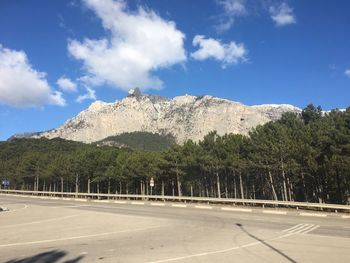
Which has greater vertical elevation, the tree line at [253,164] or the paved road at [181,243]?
the tree line at [253,164]

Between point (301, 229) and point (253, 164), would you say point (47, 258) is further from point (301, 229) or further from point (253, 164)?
point (253, 164)

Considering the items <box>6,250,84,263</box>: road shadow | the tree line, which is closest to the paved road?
<box>6,250,84,263</box>: road shadow

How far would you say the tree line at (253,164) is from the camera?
47688 mm

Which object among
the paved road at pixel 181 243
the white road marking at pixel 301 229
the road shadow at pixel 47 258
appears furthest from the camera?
the white road marking at pixel 301 229

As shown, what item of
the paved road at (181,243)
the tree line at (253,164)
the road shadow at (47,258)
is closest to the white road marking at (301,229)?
the paved road at (181,243)

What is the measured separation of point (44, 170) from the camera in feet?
335

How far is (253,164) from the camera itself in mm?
54188

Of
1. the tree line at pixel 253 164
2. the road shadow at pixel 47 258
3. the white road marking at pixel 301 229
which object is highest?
the tree line at pixel 253 164

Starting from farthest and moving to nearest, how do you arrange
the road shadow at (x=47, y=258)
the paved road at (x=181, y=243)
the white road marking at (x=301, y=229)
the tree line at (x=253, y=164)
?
1. the tree line at (x=253, y=164)
2. the white road marking at (x=301, y=229)
3. the paved road at (x=181, y=243)
4. the road shadow at (x=47, y=258)

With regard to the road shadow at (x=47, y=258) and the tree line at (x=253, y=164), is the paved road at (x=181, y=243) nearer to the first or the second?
the road shadow at (x=47, y=258)

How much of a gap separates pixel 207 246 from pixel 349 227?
917cm

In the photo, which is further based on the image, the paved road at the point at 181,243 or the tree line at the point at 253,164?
the tree line at the point at 253,164

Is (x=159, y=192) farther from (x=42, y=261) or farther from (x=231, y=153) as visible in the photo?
(x=42, y=261)

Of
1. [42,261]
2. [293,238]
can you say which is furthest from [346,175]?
[42,261]
